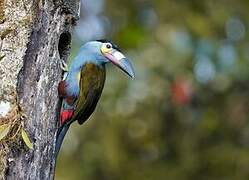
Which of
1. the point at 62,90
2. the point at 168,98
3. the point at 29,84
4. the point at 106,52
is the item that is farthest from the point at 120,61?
the point at 168,98

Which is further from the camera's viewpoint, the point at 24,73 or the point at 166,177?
the point at 166,177

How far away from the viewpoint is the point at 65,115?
400 centimetres

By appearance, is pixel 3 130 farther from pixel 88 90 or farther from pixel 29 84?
pixel 88 90

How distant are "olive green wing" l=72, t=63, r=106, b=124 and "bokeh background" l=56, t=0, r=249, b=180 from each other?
13.7ft

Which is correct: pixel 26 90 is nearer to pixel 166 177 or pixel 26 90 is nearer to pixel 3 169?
pixel 3 169

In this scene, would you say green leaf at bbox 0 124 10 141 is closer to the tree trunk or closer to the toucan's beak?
the tree trunk

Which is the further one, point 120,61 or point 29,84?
point 120,61

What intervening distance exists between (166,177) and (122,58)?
5075mm

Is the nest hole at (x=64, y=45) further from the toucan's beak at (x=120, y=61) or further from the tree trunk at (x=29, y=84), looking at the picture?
the toucan's beak at (x=120, y=61)

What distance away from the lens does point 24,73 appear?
3.86m

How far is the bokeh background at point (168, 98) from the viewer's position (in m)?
8.46

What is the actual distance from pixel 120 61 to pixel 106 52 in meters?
0.09

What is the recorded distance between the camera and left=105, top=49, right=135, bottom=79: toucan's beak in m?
3.98

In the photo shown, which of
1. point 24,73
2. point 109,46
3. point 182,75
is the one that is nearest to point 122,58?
point 109,46
